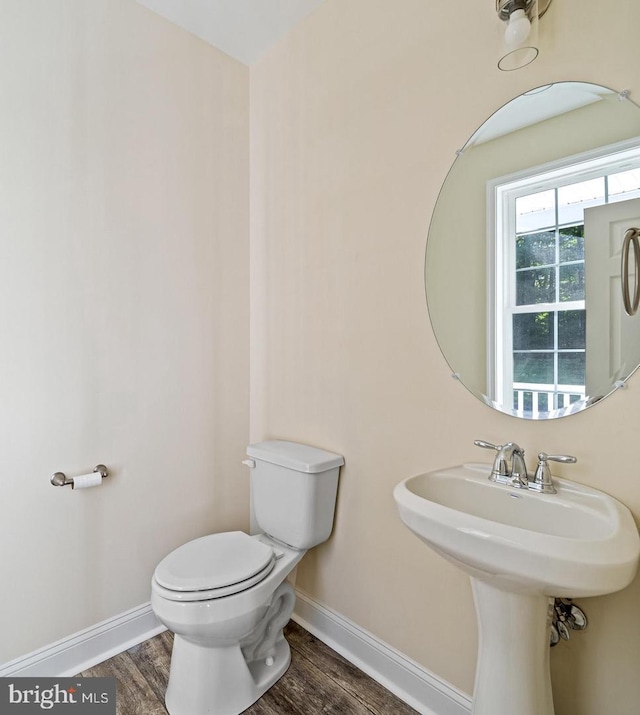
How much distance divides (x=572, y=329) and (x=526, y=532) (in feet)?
1.88

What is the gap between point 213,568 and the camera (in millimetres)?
→ 1416

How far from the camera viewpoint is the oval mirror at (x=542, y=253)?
105 centimetres

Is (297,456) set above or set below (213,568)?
above

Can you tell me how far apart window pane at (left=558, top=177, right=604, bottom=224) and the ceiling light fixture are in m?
0.39

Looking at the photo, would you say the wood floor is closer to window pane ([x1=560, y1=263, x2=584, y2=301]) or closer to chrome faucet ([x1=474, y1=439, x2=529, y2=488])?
chrome faucet ([x1=474, y1=439, x2=529, y2=488])

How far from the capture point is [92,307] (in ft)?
5.40

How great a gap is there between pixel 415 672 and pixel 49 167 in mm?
2199

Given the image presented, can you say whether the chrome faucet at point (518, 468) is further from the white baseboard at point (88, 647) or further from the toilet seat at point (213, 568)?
the white baseboard at point (88, 647)

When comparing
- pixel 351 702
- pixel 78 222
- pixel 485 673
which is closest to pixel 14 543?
pixel 78 222

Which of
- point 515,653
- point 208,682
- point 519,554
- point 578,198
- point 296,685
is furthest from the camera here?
point 296,685

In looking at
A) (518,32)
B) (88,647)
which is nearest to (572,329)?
(518,32)

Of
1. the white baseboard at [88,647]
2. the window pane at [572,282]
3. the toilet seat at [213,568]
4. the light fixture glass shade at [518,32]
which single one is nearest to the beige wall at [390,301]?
the light fixture glass shade at [518,32]

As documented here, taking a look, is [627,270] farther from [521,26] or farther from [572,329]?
[521,26]

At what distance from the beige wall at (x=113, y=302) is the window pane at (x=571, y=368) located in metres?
1.44
